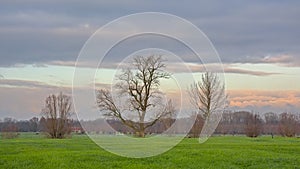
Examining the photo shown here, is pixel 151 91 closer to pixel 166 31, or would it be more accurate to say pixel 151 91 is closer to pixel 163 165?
pixel 166 31

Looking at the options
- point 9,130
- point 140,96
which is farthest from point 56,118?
point 140,96

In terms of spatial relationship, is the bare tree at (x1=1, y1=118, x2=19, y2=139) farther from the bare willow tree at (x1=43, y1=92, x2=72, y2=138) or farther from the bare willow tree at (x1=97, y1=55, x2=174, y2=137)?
the bare willow tree at (x1=97, y1=55, x2=174, y2=137)

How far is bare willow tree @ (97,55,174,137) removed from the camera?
20.8 m

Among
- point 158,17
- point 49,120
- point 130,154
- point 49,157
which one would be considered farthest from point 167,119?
point 49,120

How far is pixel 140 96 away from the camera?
22.8m

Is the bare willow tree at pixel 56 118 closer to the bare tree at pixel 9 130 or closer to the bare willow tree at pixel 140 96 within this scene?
the bare tree at pixel 9 130

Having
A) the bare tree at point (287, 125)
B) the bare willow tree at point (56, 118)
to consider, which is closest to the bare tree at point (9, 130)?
the bare willow tree at point (56, 118)

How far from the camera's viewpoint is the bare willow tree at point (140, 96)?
20750 millimetres

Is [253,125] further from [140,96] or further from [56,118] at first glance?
[140,96]

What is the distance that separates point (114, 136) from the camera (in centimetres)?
2066

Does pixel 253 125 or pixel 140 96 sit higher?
pixel 253 125

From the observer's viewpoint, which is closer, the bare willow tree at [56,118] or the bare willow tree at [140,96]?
the bare willow tree at [140,96]

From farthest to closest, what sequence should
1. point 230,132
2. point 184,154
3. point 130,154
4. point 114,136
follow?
point 230,132 → point 184,154 → point 130,154 → point 114,136

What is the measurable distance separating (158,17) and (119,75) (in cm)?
285
